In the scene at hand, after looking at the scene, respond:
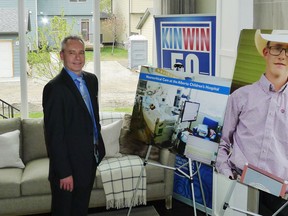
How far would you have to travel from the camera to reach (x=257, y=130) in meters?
2.35

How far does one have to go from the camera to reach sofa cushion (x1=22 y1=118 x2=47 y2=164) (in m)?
4.13

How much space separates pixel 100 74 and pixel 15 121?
129 cm

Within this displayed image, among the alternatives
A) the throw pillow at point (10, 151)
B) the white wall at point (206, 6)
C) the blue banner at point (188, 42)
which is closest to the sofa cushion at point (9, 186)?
the throw pillow at point (10, 151)

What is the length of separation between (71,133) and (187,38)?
1.79 metres

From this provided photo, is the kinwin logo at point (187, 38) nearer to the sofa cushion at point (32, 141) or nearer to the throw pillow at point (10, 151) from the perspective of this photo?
the sofa cushion at point (32, 141)

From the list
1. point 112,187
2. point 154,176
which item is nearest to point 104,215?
point 112,187

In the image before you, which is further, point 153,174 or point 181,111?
point 153,174

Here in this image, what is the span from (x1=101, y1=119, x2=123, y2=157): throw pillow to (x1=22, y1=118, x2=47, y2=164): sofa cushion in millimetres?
646

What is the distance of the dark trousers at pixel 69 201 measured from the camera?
2666 millimetres

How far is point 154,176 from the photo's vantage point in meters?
3.89

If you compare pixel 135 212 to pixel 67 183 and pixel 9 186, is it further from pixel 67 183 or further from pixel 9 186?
pixel 67 183

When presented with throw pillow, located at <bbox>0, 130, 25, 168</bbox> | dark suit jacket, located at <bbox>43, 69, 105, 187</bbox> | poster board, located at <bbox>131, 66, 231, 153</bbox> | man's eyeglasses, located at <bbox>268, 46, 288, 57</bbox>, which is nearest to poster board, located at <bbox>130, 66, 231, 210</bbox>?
poster board, located at <bbox>131, 66, 231, 153</bbox>

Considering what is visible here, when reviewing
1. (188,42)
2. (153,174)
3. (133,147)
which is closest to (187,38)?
(188,42)

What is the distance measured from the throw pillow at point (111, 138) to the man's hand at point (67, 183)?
4.77 feet
